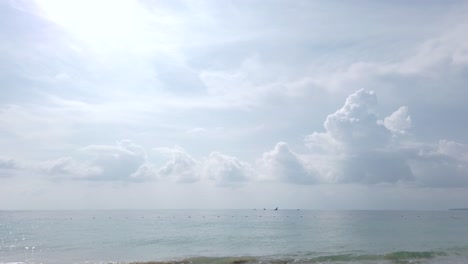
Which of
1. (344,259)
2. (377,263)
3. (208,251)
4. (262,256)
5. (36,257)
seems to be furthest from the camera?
(208,251)

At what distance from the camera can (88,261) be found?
47375mm

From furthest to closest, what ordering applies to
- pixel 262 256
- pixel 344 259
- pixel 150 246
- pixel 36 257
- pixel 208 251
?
1. pixel 150 246
2. pixel 208 251
3. pixel 36 257
4. pixel 262 256
5. pixel 344 259

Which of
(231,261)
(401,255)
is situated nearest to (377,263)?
(401,255)

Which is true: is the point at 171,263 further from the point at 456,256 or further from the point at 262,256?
the point at 456,256

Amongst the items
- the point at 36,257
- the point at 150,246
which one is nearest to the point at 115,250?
the point at 150,246

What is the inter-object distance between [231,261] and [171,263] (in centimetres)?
645

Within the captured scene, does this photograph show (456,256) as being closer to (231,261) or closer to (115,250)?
(231,261)

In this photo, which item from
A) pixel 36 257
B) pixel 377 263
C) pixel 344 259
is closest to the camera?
pixel 377 263

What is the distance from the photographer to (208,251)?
55969 mm

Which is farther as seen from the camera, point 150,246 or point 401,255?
point 150,246

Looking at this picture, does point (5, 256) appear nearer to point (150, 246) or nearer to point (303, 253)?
point (150, 246)

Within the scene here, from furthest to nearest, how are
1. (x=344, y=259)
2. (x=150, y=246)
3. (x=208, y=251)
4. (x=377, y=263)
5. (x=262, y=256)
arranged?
(x=150, y=246), (x=208, y=251), (x=262, y=256), (x=344, y=259), (x=377, y=263)

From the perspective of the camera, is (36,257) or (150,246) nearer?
(36,257)

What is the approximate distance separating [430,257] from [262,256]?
19.5 meters
